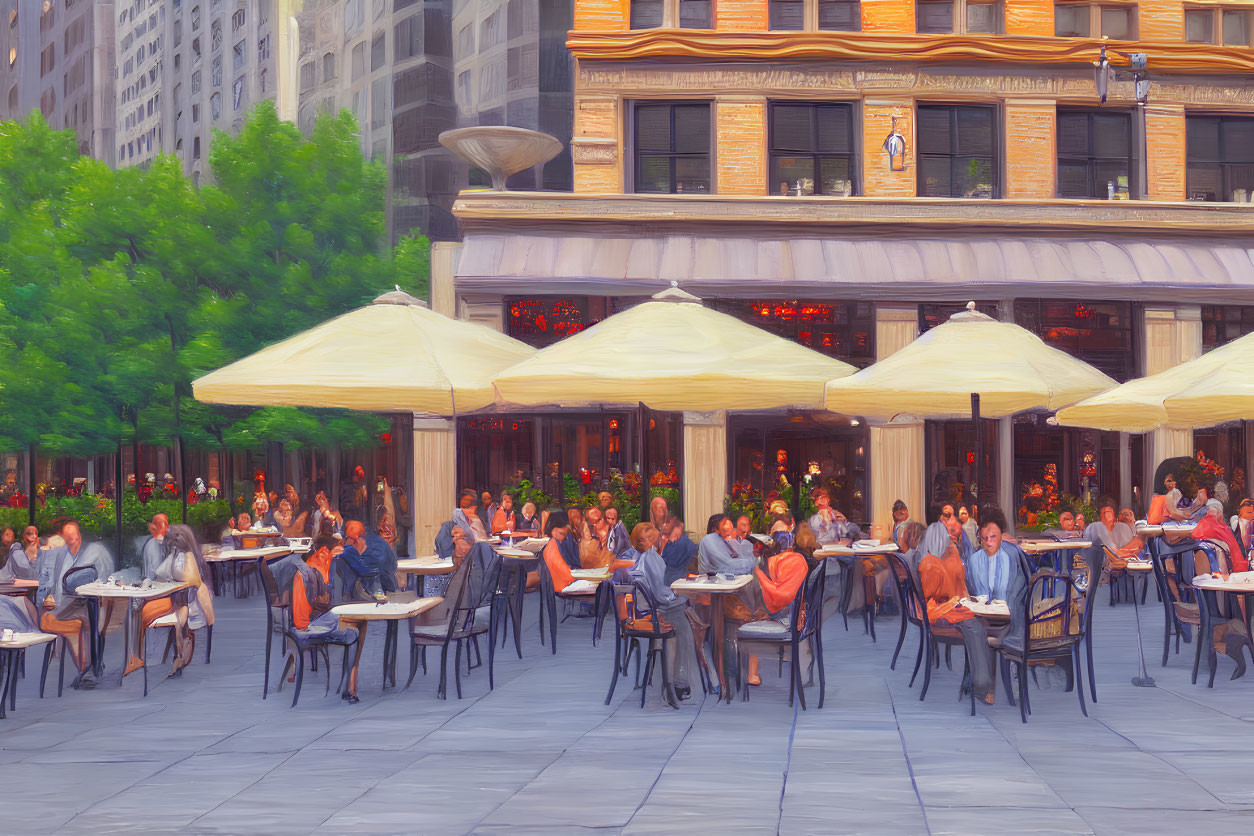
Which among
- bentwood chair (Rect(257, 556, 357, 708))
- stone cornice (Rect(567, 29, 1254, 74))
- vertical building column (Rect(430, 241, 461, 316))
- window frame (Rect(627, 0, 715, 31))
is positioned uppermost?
window frame (Rect(627, 0, 715, 31))

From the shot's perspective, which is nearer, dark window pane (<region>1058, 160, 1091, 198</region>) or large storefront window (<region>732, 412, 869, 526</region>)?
large storefront window (<region>732, 412, 869, 526</region>)

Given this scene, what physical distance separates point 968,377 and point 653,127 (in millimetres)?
13265

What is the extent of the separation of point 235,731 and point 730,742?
376 centimetres

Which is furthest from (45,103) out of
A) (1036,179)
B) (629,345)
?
(629,345)

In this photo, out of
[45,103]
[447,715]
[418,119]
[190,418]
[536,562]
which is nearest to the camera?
[447,715]

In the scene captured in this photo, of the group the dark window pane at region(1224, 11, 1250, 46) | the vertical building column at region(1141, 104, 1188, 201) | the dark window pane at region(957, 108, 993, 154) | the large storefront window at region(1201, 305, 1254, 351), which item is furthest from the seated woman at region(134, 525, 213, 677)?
the dark window pane at region(1224, 11, 1250, 46)

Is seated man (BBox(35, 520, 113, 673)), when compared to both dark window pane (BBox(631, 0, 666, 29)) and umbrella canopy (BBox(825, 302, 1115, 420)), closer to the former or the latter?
umbrella canopy (BBox(825, 302, 1115, 420))

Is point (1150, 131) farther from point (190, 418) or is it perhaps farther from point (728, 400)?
point (190, 418)

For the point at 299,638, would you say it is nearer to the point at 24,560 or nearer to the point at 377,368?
the point at 377,368

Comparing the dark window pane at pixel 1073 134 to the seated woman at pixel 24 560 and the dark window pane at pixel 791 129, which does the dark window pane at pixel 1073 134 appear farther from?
the seated woman at pixel 24 560

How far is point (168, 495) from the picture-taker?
2678 cm

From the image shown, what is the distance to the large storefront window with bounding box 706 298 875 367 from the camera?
2459 centimetres

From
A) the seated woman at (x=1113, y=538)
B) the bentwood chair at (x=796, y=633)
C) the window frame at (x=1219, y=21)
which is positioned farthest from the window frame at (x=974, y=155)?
the bentwood chair at (x=796, y=633)

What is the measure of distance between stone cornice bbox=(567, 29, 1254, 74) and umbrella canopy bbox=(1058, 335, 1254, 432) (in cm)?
1187
